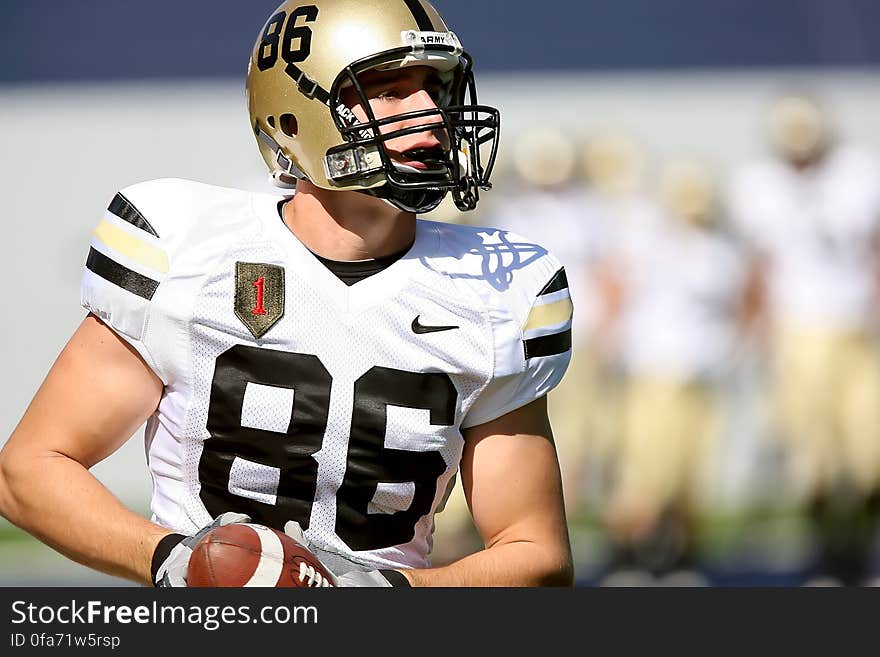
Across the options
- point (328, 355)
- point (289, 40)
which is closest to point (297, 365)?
point (328, 355)

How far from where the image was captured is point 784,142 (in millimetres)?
5852

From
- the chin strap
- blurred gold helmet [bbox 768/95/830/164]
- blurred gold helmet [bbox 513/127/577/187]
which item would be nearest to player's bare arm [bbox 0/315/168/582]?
the chin strap

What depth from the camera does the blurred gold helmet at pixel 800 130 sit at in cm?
571

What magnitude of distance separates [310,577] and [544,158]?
4.49m

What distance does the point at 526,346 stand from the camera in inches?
82.0

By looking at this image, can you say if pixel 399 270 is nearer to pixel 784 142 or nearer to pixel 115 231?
pixel 115 231

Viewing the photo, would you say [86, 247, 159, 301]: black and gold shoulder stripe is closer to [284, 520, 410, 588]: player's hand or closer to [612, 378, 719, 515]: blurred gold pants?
[284, 520, 410, 588]: player's hand

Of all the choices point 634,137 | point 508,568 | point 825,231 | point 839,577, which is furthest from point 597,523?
point 508,568

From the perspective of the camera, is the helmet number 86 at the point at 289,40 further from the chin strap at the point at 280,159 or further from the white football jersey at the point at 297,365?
the white football jersey at the point at 297,365

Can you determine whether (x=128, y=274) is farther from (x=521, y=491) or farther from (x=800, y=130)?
(x=800, y=130)

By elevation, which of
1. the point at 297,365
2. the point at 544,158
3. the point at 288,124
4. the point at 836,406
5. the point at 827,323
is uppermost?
the point at 288,124

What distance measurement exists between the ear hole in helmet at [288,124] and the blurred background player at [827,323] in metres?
3.67

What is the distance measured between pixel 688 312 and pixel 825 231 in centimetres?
62

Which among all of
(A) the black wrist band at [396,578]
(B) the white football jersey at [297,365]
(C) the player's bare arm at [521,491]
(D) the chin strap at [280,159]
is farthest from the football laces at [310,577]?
(D) the chin strap at [280,159]
